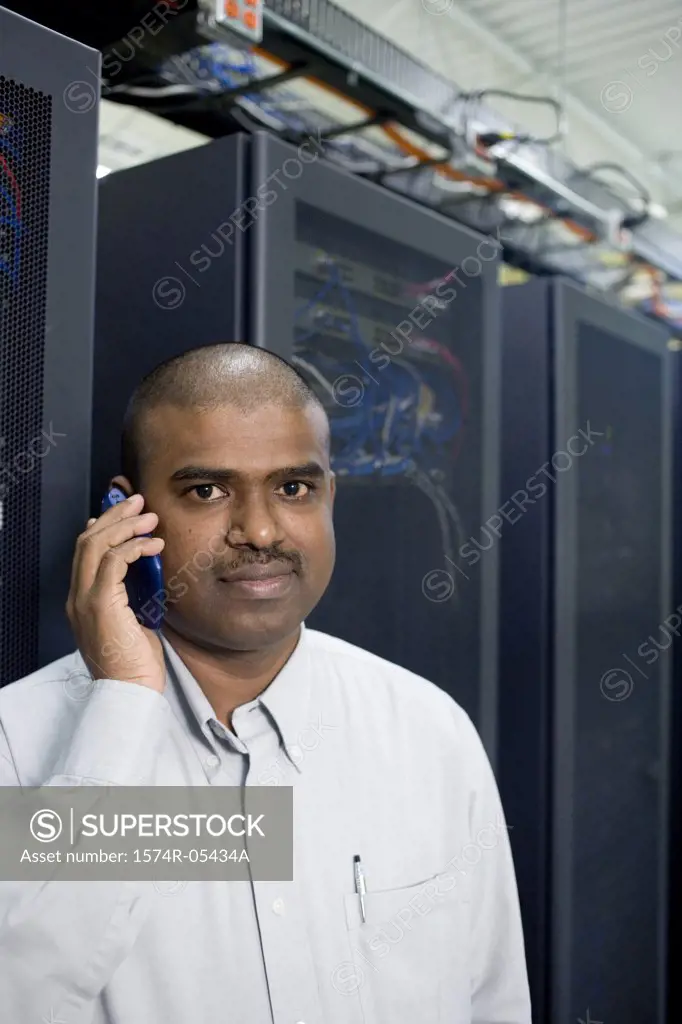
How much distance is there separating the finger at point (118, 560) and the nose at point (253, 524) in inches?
2.9

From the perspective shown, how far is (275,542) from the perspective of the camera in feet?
3.02

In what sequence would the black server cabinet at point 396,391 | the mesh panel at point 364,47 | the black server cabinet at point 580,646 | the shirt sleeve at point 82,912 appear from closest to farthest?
the shirt sleeve at point 82,912 → the black server cabinet at point 396,391 → the mesh panel at point 364,47 → the black server cabinet at point 580,646

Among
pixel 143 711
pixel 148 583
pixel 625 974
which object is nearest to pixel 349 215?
pixel 148 583

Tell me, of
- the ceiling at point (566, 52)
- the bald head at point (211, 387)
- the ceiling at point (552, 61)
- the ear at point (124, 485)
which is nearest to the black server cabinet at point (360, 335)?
the bald head at point (211, 387)

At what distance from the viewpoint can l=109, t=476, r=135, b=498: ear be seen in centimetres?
96

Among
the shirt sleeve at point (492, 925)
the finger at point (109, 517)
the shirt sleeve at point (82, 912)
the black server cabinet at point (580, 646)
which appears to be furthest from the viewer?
the black server cabinet at point (580, 646)

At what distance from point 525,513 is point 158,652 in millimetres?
1055

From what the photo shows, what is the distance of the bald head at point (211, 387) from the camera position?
932 mm

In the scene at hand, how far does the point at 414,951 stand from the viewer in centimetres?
102

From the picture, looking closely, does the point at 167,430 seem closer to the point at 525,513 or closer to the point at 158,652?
the point at 158,652

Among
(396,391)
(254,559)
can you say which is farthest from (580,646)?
(254,559)

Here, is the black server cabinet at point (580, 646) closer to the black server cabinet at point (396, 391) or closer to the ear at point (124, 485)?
the black server cabinet at point (396, 391)

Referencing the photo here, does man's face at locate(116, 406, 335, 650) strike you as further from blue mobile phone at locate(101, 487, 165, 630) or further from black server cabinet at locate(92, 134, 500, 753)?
black server cabinet at locate(92, 134, 500, 753)

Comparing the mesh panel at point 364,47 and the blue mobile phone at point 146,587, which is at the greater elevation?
the mesh panel at point 364,47
